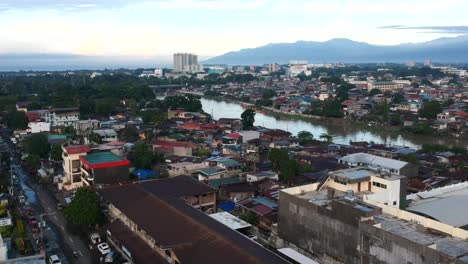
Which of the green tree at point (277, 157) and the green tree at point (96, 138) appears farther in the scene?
the green tree at point (96, 138)

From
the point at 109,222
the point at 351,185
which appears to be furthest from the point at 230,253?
the point at 109,222

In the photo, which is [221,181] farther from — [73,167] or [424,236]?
[424,236]

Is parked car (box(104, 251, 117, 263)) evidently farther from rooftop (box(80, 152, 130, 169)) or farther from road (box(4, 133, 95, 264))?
rooftop (box(80, 152, 130, 169))

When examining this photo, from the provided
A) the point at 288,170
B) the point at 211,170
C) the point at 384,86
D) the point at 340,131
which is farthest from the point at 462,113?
the point at 384,86

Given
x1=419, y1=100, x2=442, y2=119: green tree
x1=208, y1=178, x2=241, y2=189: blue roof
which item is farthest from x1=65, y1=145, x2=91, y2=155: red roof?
x1=419, y1=100, x2=442, y2=119: green tree

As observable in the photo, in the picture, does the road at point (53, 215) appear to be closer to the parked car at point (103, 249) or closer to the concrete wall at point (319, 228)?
the parked car at point (103, 249)

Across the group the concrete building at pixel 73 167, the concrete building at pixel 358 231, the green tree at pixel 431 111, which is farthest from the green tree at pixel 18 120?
the green tree at pixel 431 111
